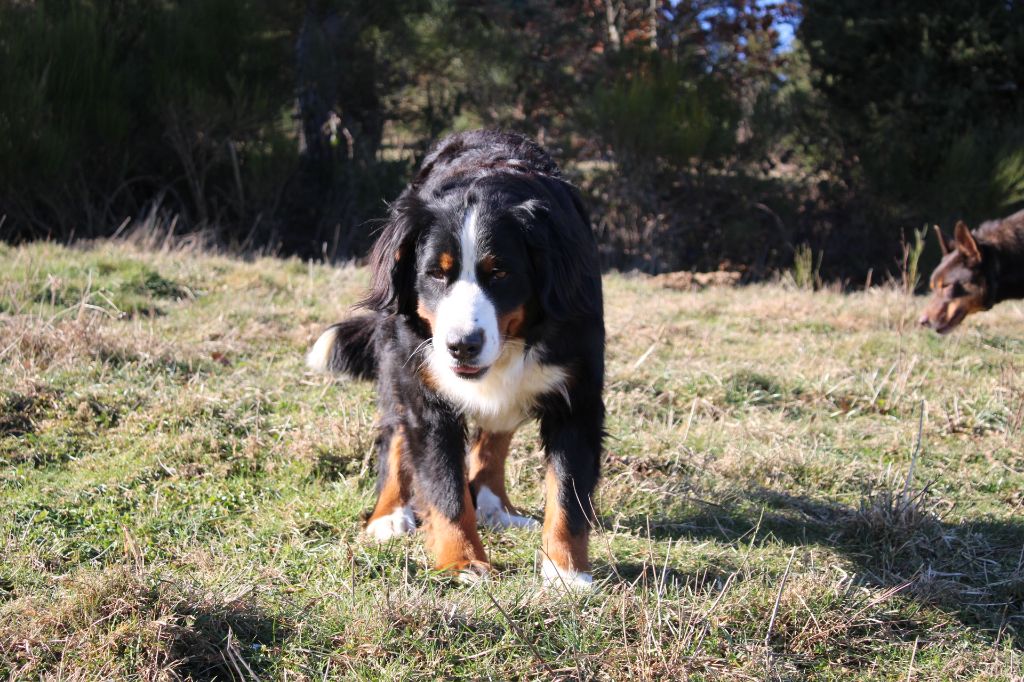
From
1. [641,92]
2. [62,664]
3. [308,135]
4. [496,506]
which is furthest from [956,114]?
[62,664]

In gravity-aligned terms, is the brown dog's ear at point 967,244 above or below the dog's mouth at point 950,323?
above

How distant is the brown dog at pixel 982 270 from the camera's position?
27.6 ft

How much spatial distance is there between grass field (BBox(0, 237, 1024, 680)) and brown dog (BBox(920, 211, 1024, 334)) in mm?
1448

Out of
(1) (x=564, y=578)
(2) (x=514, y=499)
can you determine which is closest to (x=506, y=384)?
(1) (x=564, y=578)

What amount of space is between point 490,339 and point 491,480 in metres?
1.11

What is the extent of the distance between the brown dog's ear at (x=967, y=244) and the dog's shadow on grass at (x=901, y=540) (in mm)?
5088

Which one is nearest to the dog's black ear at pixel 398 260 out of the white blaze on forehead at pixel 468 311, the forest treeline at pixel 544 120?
the white blaze on forehead at pixel 468 311

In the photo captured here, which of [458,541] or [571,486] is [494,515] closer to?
[458,541]

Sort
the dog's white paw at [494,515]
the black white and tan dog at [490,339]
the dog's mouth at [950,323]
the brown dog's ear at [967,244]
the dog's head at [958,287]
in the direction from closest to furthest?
the black white and tan dog at [490,339] → the dog's white paw at [494,515] → the dog's mouth at [950,323] → the dog's head at [958,287] → the brown dog's ear at [967,244]

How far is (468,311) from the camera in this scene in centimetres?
316

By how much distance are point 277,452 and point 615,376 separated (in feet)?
6.90

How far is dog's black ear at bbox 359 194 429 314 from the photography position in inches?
136

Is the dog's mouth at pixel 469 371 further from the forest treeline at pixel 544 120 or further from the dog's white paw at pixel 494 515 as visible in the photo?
the forest treeline at pixel 544 120

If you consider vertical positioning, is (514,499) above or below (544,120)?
below
